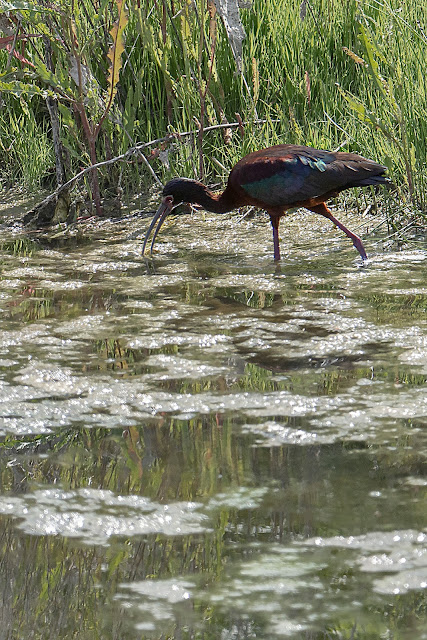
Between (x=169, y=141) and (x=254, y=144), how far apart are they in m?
0.65

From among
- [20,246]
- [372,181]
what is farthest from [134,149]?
[372,181]

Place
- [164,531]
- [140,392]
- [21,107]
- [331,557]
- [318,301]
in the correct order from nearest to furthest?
[331,557]
[164,531]
[140,392]
[318,301]
[21,107]

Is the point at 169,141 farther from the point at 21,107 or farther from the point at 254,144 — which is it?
the point at 21,107

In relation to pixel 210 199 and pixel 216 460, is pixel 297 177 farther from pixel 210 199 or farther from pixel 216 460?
pixel 216 460

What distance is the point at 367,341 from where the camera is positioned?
11.4 feet

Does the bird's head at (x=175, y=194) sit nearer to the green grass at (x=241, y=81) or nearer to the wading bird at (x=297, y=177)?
the wading bird at (x=297, y=177)

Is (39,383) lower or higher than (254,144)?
lower

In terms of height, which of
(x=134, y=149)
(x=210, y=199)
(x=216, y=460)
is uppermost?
(x=134, y=149)

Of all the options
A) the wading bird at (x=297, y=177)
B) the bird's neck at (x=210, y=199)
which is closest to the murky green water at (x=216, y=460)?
the wading bird at (x=297, y=177)

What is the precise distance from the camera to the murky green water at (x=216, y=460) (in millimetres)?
1847

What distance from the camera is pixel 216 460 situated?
2488 mm

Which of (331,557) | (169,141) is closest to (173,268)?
(169,141)

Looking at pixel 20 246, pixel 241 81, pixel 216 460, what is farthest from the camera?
pixel 241 81

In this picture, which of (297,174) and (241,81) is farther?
(241,81)
